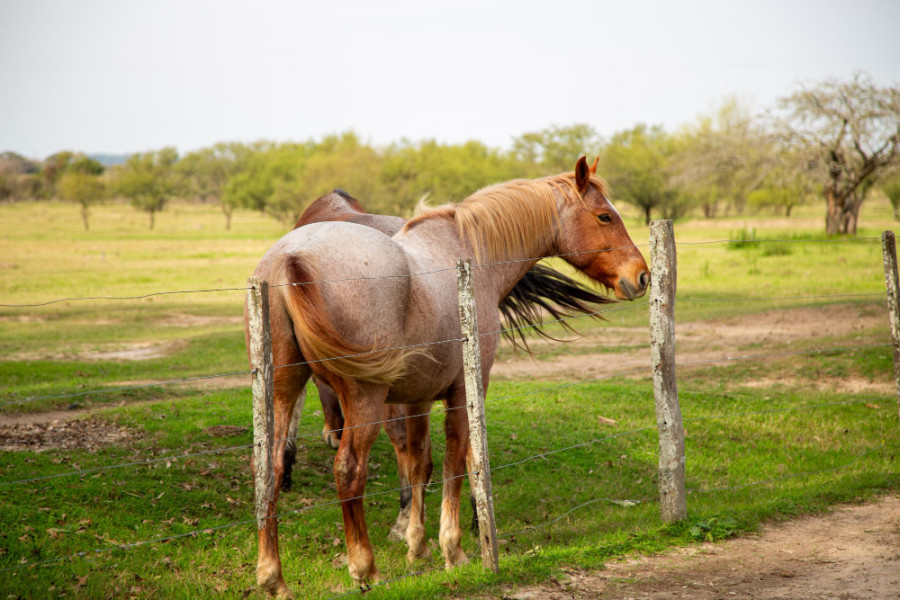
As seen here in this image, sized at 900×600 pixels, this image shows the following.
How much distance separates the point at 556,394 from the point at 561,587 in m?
5.01

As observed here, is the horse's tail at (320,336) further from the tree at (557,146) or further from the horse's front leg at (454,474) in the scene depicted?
the tree at (557,146)

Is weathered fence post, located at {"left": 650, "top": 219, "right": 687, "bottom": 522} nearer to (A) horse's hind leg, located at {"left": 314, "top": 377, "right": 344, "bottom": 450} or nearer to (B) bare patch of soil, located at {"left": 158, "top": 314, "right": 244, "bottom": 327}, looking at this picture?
(A) horse's hind leg, located at {"left": 314, "top": 377, "right": 344, "bottom": 450}

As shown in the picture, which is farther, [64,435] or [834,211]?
[834,211]

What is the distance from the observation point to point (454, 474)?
483cm

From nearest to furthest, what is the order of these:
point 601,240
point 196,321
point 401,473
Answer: point 601,240
point 401,473
point 196,321

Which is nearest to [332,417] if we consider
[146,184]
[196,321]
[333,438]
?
[333,438]

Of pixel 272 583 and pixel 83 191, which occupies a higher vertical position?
pixel 83 191

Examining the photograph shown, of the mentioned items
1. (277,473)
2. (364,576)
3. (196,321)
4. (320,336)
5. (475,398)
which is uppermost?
(320,336)

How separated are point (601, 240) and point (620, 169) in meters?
50.6

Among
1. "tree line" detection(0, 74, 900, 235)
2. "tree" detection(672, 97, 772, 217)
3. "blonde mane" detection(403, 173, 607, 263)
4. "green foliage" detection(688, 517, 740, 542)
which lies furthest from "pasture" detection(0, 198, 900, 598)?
"tree" detection(672, 97, 772, 217)

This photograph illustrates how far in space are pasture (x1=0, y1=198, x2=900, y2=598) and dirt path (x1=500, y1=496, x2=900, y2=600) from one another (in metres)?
0.16

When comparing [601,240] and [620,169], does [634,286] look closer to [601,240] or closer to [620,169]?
[601,240]

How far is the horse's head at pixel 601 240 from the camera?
5363 millimetres

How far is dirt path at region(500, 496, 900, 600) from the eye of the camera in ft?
13.3
